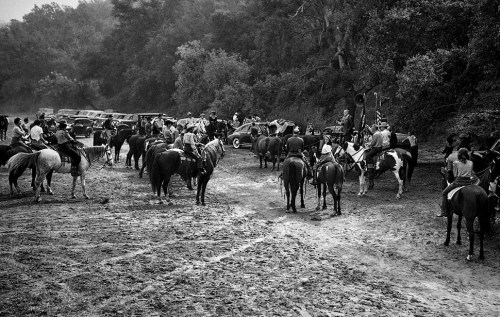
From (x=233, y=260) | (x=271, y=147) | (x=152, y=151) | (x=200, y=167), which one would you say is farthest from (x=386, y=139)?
(x=233, y=260)

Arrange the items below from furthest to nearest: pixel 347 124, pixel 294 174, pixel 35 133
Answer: pixel 347 124 < pixel 35 133 < pixel 294 174

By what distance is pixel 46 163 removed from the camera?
672 inches

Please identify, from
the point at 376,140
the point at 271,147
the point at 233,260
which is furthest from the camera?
the point at 271,147

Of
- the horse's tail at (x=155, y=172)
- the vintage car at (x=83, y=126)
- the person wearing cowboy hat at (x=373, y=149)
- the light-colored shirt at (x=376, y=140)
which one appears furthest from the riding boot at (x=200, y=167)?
the vintage car at (x=83, y=126)

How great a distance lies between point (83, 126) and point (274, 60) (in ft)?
60.7

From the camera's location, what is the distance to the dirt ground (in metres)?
8.75

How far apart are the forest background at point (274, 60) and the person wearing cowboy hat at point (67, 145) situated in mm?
12639

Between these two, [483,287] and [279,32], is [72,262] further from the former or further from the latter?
[279,32]

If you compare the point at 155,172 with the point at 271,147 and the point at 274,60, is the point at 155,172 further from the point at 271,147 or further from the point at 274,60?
the point at 274,60

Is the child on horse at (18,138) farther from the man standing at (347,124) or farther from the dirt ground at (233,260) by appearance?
the man standing at (347,124)

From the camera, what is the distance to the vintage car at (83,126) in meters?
43.1

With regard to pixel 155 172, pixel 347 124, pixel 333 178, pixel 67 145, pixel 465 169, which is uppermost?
pixel 347 124

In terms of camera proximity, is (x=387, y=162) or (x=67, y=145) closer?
(x=67, y=145)

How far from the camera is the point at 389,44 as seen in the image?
77.5ft
